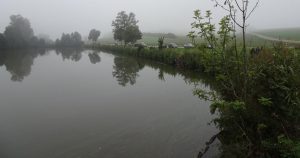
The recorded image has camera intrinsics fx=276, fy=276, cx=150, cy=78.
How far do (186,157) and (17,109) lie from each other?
8393mm

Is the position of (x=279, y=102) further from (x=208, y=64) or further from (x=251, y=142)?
(x=208, y=64)

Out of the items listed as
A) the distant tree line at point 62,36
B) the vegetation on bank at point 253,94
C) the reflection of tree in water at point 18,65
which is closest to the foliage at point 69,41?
the distant tree line at point 62,36

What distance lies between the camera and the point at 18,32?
74375 mm

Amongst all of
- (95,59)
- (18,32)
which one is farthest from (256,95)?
(18,32)

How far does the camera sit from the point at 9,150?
7.50m

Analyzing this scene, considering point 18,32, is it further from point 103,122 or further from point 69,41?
point 103,122

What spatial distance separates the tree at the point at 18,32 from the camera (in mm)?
70312

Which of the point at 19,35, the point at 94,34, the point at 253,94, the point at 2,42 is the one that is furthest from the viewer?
the point at 94,34

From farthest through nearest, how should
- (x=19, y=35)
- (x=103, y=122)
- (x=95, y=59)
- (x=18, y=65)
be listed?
(x=19, y=35) < (x=95, y=59) < (x=18, y=65) < (x=103, y=122)

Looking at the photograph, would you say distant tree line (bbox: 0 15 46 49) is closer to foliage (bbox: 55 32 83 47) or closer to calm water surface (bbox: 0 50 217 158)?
foliage (bbox: 55 32 83 47)

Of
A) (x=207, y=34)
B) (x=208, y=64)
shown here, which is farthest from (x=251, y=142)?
(x=207, y=34)

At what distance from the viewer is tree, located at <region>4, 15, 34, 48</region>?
231 ft

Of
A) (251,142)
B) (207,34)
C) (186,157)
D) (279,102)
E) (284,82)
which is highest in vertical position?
(207,34)

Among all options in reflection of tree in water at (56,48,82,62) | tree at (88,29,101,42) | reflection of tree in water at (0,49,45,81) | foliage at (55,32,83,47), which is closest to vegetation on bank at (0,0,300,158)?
reflection of tree in water at (0,49,45,81)
